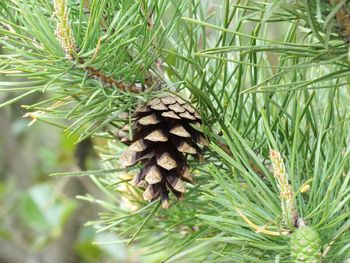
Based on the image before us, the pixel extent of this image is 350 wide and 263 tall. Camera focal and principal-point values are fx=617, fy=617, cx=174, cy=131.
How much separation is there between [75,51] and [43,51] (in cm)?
3

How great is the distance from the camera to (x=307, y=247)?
0.32m

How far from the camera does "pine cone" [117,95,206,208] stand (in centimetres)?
39

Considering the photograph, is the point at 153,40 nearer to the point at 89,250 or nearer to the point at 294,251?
the point at 294,251

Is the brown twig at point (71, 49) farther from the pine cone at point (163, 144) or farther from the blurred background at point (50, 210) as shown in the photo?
the blurred background at point (50, 210)

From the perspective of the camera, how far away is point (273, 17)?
1.20 ft

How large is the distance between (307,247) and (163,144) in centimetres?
13

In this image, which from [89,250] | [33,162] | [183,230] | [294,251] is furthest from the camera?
[33,162]

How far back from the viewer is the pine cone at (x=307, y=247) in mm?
317

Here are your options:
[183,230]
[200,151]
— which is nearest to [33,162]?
[183,230]

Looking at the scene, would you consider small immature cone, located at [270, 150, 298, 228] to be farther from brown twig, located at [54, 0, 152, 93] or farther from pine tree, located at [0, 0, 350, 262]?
brown twig, located at [54, 0, 152, 93]

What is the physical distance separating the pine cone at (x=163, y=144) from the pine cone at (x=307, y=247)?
0.31ft

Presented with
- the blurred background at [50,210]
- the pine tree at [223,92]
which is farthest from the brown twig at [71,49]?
the blurred background at [50,210]

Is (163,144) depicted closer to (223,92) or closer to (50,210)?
(223,92)

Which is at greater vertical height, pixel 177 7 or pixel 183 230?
pixel 177 7
